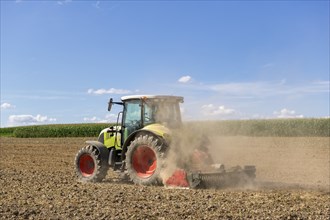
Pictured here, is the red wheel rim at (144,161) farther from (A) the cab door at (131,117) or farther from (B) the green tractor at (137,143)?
(A) the cab door at (131,117)

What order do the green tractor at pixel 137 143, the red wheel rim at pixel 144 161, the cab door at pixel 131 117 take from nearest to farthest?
1. the green tractor at pixel 137 143
2. the red wheel rim at pixel 144 161
3. the cab door at pixel 131 117

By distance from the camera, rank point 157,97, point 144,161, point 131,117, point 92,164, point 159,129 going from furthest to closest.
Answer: point 92,164 < point 131,117 < point 157,97 < point 144,161 < point 159,129

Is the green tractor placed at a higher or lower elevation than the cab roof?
lower

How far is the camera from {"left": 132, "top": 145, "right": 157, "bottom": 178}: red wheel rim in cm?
1116

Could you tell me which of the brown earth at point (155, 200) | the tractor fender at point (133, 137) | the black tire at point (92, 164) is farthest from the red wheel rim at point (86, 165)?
the tractor fender at point (133, 137)

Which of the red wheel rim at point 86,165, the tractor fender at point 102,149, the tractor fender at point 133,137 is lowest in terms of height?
the red wheel rim at point 86,165

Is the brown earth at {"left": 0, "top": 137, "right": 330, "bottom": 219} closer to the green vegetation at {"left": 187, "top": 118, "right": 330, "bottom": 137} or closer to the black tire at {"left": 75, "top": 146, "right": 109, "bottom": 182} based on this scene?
the black tire at {"left": 75, "top": 146, "right": 109, "bottom": 182}

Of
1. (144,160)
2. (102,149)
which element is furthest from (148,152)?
(102,149)

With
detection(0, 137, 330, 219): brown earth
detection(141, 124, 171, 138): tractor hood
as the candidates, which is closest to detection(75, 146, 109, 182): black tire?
detection(0, 137, 330, 219): brown earth

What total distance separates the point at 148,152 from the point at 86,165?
8.02 ft

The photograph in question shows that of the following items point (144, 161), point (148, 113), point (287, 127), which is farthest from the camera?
point (287, 127)

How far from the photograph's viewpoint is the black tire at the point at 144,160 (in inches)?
428

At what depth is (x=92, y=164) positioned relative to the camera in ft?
41.7

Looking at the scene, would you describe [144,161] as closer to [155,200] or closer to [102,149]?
[102,149]
